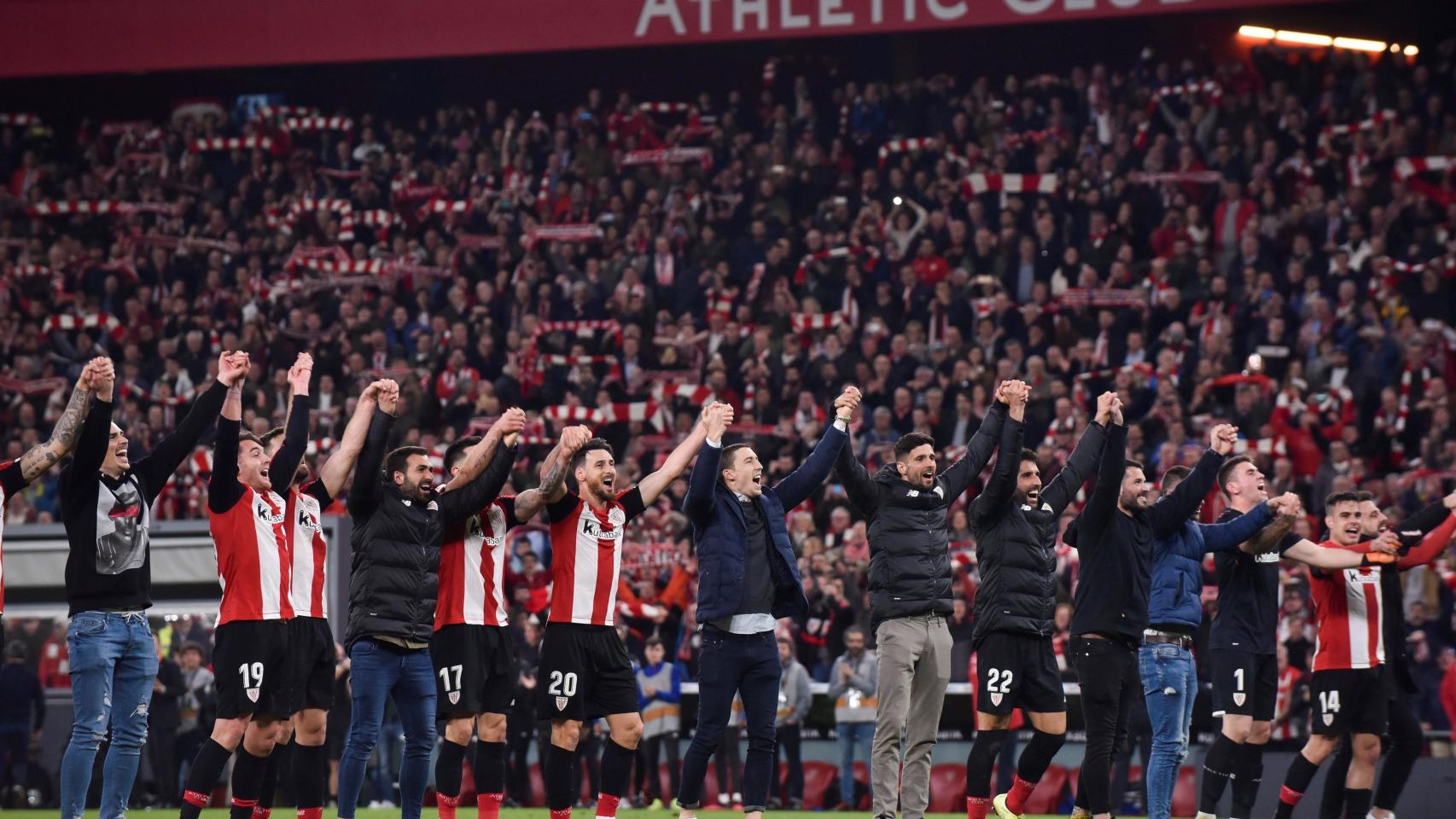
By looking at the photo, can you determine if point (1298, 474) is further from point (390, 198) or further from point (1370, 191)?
point (390, 198)

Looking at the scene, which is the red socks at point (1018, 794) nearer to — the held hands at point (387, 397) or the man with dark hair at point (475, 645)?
the man with dark hair at point (475, 645)

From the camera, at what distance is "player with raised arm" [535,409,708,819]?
34.2 ft

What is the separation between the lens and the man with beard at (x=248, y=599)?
→ 9742mm

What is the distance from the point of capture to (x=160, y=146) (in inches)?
1118

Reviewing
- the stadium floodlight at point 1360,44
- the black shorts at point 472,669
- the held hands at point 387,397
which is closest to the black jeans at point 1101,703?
the black shorts at point 472,669

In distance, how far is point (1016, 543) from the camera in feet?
36.2

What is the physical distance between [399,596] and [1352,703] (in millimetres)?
6226

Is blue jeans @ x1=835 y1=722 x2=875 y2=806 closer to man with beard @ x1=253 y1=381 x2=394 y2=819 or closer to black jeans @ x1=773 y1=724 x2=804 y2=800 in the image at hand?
black jeans @ x1=773 y1=724 x2=804 y2=800

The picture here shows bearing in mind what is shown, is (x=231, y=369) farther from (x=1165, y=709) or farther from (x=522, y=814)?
(x=522, y=814)

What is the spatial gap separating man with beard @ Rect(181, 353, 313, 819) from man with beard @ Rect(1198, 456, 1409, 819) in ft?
19.6

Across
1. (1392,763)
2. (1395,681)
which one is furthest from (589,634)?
(1392,763)

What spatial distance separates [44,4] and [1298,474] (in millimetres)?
19589

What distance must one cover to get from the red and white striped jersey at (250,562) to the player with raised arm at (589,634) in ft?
5.01

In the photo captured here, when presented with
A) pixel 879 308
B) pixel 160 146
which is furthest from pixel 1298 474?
pixel 160 146
